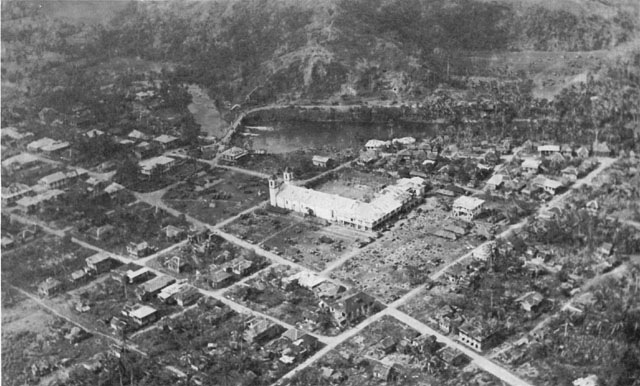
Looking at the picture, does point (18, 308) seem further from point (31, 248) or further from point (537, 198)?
point (537, 198)

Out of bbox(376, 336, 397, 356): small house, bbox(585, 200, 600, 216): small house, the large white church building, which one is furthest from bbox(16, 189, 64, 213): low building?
bbox(585, 200, 600, 216): small house

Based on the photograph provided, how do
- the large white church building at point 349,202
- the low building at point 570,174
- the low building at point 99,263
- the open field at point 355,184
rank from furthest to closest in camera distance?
the low building at point 570,174 < the open field at point 355,184 < the large white church building at point 349,202 < the low building at point 99,263

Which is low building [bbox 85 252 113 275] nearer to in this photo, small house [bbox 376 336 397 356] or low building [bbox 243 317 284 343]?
low building [bbox 243 317 284 343]

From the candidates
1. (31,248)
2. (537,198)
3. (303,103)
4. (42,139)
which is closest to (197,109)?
(303,103)

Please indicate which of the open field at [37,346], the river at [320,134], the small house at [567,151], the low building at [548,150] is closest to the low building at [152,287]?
the open field at [37,346]

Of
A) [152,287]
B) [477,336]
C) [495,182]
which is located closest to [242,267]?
[152,287]

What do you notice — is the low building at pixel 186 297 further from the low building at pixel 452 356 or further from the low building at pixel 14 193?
the low building at pixel 14 193

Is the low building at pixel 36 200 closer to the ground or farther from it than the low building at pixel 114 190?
farther from it
